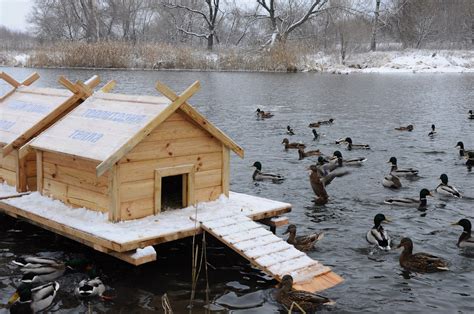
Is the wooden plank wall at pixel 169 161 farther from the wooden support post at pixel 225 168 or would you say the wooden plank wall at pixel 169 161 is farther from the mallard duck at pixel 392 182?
the mallard duck at pixel 392 182

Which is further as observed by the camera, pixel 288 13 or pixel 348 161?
pixel 288 13

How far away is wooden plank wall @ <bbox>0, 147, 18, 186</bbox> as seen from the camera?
11.3 metres

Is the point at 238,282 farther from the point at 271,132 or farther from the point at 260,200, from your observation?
the point at 271,132

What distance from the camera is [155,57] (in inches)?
1966

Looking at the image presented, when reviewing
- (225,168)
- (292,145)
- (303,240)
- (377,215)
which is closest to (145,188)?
(225,168)

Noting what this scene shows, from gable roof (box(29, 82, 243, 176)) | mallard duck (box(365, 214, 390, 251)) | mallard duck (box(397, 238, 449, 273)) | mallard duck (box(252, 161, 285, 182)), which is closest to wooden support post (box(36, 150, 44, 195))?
gable roof (box(29, 82, 243, 176))

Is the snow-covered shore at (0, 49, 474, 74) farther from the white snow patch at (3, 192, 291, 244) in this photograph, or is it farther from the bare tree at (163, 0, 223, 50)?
the white snow patch at (3, 192, 291, 244)

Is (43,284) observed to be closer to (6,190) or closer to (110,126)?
(110,126)

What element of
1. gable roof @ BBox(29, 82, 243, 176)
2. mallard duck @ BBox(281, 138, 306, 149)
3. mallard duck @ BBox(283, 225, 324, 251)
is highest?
gable roof @ BBox(29, 82, 243, 176)

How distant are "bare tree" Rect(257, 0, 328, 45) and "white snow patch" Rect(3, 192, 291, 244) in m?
49.8

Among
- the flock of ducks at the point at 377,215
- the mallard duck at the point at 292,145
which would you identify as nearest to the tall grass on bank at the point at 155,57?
the flock of ducks at the point at 377,215

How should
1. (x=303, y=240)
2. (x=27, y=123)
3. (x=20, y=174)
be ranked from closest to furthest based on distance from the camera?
(x=303, y=240) → (x=20, y=174) → (x=27, y=123)

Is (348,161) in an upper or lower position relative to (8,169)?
lower

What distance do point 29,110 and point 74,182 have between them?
9.30 ft
